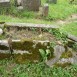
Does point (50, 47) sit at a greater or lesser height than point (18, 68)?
greater

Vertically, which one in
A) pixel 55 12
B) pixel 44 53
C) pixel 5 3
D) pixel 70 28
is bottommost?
pixel 70 28

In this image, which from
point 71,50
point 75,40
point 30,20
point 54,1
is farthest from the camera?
point 54,1

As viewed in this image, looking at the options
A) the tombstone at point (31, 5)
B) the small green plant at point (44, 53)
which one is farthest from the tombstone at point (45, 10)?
the small green plant at point (44, 53)

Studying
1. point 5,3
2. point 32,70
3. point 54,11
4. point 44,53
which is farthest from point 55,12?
point 32,70

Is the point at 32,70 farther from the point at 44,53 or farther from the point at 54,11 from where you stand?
the point at 54,11

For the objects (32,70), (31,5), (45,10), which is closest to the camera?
(32,70)

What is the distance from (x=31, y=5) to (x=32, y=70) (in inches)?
184

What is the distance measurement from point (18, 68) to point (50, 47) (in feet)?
3.14

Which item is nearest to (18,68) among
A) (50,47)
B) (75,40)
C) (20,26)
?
(50,47)

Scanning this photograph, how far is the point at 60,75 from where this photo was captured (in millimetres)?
5645

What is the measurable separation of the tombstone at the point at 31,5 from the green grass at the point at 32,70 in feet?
14.4

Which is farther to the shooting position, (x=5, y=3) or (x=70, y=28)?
(x=5, y=3)

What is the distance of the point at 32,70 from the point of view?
571 cm

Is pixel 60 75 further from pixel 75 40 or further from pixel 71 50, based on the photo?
pixel 75 40
